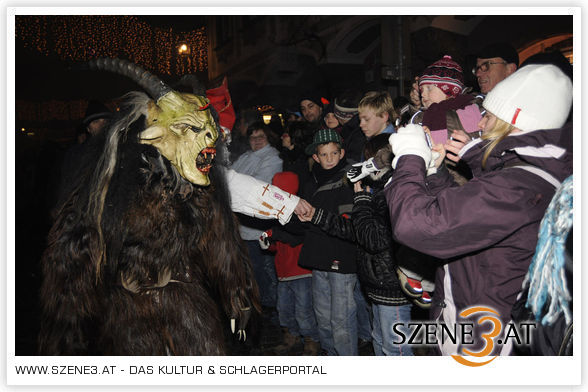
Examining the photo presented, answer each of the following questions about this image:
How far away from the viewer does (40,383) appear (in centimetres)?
283

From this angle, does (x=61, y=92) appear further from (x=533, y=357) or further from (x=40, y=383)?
(x=533, y=357)

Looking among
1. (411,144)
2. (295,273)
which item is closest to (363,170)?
(411,144)

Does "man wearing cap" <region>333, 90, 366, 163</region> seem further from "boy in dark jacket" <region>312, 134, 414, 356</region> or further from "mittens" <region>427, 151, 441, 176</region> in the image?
"mittens" <region>427, 151, 441, 176</region>

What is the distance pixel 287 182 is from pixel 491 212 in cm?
303

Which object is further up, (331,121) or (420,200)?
(331,121)

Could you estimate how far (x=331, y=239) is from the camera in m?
4.09

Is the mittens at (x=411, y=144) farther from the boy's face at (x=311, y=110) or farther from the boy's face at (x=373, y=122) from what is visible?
the boy's face at (x=311, y=110)

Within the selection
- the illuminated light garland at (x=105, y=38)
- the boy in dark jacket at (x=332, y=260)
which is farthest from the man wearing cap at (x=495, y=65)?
the illuminated light garland at (x=105, y=38)

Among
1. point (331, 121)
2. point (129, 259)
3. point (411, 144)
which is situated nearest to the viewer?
point (411, 144)

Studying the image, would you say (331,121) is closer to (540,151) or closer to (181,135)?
(181,135)

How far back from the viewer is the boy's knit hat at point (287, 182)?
190 inches

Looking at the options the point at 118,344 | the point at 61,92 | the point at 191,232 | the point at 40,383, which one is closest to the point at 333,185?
the point at 191,232

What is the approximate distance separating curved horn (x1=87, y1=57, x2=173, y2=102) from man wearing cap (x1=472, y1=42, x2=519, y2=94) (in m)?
2.66

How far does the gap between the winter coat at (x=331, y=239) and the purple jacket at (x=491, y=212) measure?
6.11 feet
